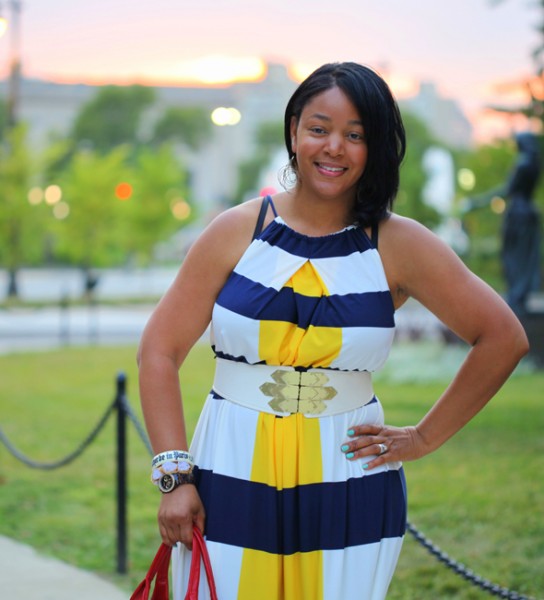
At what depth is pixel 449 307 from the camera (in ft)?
8.64

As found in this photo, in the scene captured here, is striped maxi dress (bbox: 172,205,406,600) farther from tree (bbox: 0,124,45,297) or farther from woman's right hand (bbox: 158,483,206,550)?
tree (bbox: 0,124,45,297)

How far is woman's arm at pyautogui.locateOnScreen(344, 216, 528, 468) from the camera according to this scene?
261cm

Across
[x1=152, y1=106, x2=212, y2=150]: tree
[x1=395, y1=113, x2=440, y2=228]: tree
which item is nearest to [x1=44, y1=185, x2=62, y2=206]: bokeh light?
[x1=395, y1=113, x2=440, y2=228]: tree

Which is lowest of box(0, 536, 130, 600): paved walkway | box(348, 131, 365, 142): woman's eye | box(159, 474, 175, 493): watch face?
box(0, 536, 130, 600): paved walkway

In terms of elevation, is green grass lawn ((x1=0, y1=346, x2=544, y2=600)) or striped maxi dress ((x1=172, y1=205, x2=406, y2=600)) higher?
striped maxi dress ((x1=172, y1=205, x2=406, y2=600))

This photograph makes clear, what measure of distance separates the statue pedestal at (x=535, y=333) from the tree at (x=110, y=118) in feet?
225

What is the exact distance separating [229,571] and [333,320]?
2.03 feet

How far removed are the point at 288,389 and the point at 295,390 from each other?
16 mm

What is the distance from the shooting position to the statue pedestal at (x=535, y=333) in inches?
635

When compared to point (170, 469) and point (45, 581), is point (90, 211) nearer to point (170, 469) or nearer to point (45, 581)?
point (45, 581)

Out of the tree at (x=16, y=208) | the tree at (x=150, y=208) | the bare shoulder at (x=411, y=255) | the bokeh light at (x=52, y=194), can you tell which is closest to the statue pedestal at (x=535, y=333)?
the bare shoulder at (x=411, y=255)

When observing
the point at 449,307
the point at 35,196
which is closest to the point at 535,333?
the point at 449,307

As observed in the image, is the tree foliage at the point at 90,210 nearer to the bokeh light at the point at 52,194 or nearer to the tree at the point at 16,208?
the bokeh light at the point at 52,194

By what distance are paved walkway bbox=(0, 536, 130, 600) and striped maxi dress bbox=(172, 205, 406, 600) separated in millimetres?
2752
